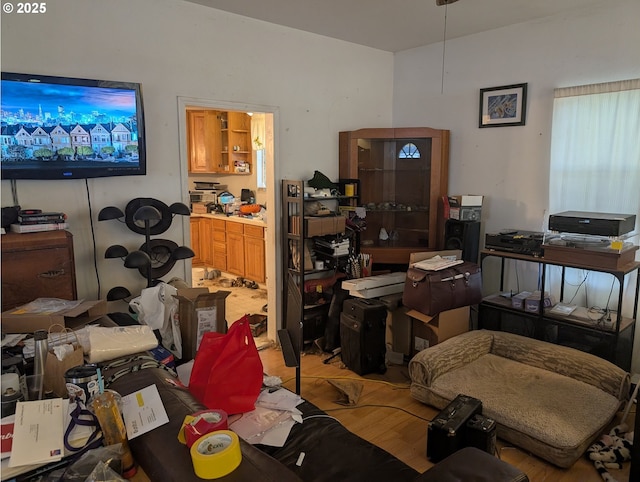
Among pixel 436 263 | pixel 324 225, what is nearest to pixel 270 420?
pixel 436 263

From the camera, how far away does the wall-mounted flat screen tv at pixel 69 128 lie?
104 inches

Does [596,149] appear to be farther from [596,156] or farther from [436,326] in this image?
[436,326]

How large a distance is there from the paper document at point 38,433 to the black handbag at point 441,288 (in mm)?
2600

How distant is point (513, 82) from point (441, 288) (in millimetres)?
1914

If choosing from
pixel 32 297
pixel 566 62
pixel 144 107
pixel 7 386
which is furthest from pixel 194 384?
pixel 566 62

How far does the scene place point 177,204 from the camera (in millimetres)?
3219

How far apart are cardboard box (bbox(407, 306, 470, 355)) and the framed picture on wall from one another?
65.2 inches

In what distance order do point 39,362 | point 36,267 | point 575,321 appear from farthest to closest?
1. point 575,321
2. point 36,267
3. point 39,362

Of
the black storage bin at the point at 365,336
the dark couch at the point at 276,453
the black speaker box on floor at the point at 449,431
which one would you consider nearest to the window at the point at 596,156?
the black storage bin at the point at 365,336

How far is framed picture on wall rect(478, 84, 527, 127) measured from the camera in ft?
12.5

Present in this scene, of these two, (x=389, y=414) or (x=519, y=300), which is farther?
(x=519, y=300)

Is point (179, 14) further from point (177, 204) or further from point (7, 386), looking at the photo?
point (7, 386)

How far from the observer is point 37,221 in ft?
8.53

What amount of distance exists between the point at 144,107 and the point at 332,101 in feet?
5.86
